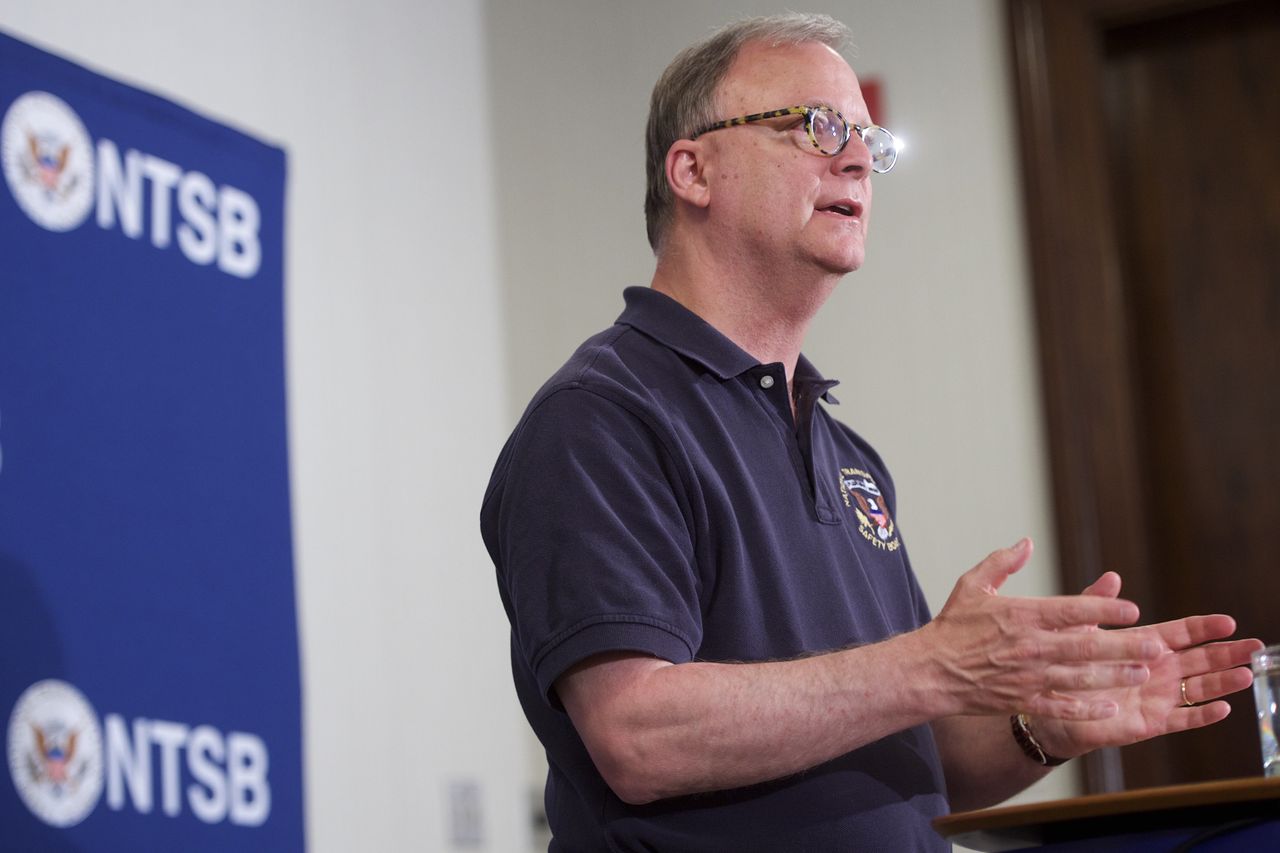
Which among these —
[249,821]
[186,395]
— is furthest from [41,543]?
[249,821]

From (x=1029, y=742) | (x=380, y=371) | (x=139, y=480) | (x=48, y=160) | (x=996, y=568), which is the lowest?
(x=1029, y=742)

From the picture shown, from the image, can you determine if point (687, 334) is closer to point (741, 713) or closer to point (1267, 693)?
point (741, 713)

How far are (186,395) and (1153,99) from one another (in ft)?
6.99

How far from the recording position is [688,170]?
1894 mm

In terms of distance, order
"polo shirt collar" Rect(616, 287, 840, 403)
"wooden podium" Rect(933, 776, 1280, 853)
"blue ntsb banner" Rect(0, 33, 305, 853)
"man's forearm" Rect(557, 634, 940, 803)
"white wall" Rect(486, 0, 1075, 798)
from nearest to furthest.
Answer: "wooden podium" Rect(933, 776, 1280, 853), "man's forearm" Rect(557, 634, 940, 803), "polo shirt collar" Rect(616, 287, 840, 403), "blue ntsb banner" Rect(0, 33, 305, 853), "white wall" Rect(486, 0, 1075, 798)

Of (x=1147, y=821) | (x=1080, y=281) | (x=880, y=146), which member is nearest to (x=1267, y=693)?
(x=1147, y=821)

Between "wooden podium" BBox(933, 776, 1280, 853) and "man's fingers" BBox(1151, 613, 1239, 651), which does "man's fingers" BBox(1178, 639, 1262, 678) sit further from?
"wooden podium" BBox(933, 776, 1280, 853)

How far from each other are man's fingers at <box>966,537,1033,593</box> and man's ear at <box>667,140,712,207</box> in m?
0.71

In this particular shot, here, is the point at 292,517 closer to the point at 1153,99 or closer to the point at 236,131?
the point at 236,131

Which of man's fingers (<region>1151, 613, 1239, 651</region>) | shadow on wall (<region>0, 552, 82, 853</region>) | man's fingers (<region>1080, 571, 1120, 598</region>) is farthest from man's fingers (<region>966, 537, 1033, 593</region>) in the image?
shadow on wall (<region>0, 552, 82, 853</region>)

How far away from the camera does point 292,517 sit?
2.77 metres

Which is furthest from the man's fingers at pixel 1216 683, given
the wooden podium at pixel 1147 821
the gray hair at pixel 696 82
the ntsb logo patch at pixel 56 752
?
the ntsb logo patch at pixel 56 752

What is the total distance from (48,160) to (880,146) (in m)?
1.27

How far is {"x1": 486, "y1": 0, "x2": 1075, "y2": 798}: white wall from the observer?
336cm
